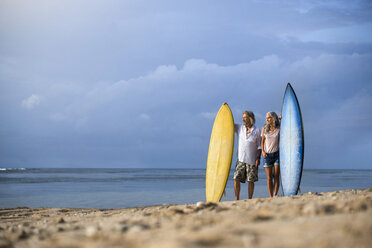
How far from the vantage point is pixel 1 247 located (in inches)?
73.4

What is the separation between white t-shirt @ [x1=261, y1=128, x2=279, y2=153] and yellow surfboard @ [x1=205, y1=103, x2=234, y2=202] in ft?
2.59

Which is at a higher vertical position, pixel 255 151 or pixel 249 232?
pixel 255 151

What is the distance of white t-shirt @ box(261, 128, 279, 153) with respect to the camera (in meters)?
4.72

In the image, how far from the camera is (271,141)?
4.73 m

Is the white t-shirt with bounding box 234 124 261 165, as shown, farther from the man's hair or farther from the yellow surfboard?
the yellow surfboard

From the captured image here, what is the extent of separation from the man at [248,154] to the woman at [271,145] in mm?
106

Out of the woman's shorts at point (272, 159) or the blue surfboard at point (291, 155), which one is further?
the blue surfboard at point (291, 155)

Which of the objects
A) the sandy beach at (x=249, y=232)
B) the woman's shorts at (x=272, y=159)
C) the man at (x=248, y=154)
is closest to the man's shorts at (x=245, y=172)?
the man at (x=248, y=154)

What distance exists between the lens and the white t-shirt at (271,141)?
4.72 m

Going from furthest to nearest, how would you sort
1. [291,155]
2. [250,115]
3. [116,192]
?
1. [116,192]
2. [291,155]
3. [250,115]

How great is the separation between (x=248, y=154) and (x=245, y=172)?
0.27m

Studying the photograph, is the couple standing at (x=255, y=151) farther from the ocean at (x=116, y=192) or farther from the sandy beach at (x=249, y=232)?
the ocean at (x=116, y=192)

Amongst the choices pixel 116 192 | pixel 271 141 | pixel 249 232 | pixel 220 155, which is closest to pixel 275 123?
pixel 271 141

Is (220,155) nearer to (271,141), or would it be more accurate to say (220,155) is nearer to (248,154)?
(248,154)
